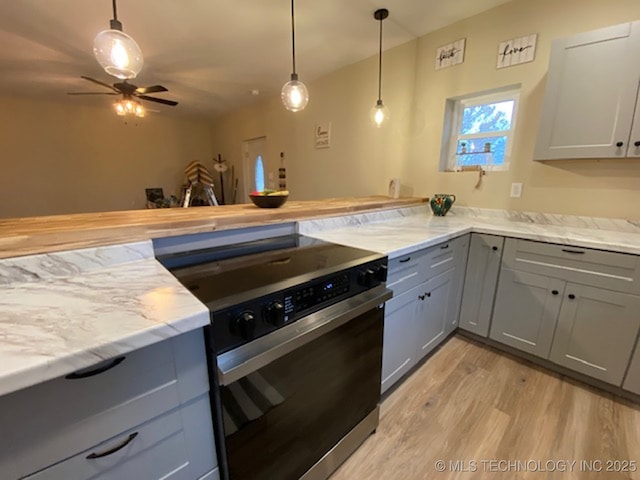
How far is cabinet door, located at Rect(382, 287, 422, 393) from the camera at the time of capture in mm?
1438

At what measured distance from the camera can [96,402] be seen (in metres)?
0.62

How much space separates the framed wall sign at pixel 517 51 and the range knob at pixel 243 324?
2.63 m

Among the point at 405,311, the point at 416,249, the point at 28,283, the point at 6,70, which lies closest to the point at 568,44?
the point at 416,249

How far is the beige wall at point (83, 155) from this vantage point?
441 cm

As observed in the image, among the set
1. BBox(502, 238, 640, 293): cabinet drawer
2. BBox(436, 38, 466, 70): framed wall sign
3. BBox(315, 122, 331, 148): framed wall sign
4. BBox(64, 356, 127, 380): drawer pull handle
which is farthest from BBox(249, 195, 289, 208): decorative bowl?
BBox(315, 122, 331, 148): framed wall sign

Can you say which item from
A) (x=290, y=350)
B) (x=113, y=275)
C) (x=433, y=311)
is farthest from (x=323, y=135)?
(x=290, y=350)

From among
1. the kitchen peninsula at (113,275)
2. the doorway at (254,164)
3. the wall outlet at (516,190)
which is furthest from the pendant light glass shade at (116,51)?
the doorway at (254,164)

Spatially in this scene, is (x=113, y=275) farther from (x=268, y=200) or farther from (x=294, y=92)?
(x=294, y=92)

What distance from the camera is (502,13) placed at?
2121 mm

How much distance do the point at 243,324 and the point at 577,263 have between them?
1.89m

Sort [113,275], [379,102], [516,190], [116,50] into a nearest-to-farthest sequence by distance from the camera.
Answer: [113,275]
[116,50]
[516,190]
[379,102]

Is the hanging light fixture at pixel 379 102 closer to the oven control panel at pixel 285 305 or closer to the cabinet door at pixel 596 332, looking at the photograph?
the oven control panel at pixel 285 305

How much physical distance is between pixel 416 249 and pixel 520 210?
4.40 ft

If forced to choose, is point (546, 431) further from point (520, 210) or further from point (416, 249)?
point (520, 210)
